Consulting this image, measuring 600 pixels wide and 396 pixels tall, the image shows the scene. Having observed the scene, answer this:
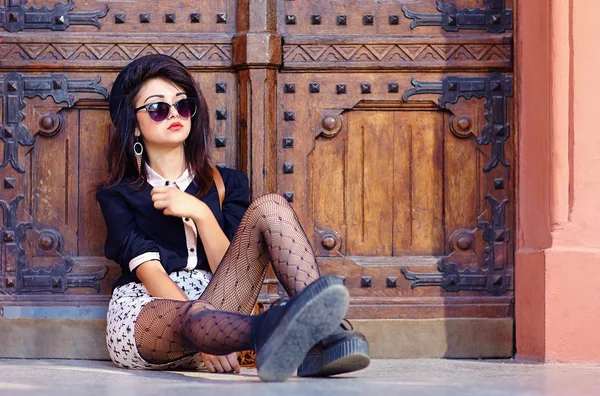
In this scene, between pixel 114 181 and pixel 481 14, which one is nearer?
pixel 114 181

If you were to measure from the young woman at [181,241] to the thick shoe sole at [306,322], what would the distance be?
0.20 metres

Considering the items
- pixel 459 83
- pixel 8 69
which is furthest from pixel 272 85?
pixel 8 69

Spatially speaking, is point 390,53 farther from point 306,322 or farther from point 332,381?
point 306,322

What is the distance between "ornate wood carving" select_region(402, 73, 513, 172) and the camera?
4434 mm

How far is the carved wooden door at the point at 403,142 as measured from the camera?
4.43m

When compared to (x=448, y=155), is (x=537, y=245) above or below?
below

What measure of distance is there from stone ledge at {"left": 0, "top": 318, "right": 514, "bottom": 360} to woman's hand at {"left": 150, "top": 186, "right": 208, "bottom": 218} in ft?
2.27

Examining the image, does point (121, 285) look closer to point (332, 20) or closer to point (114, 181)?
point (114, 181)

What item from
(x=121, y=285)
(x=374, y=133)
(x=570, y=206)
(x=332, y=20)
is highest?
(x=332, y=20)

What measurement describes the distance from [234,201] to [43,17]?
1.13 m

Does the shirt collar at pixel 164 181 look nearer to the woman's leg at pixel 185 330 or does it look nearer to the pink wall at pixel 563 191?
the woman's leg at pixel 185 330

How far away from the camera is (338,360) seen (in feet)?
10.3

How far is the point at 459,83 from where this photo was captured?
444 centimetres

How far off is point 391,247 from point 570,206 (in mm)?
763
